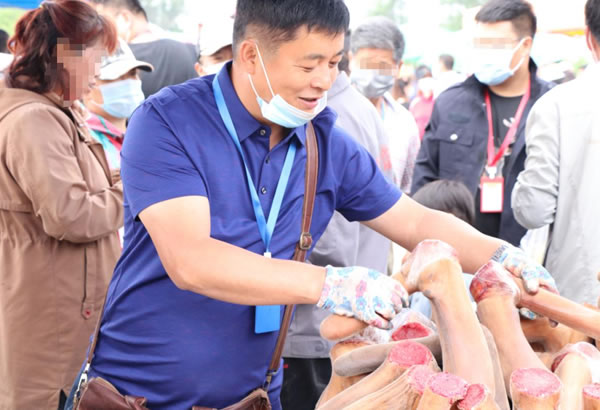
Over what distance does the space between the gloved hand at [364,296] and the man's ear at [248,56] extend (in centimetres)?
61

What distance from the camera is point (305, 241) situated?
1859 mm

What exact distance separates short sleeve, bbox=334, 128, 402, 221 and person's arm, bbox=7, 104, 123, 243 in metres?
1.07

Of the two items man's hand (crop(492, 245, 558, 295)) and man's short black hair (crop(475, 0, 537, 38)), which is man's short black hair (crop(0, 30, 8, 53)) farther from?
man's hand (crop(492, 245, 558, 295))

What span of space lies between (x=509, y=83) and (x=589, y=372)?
106 inches

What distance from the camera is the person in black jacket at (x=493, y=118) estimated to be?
3693mm

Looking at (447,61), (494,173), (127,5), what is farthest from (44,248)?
(447,61)

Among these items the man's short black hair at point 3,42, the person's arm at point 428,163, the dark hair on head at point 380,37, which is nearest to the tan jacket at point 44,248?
the person's arm at point 428,163

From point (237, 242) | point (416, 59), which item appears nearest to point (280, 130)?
point (237, 242)

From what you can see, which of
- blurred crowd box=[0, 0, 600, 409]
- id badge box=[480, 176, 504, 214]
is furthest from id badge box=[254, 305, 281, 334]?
id badge box=[480, 176, 504, 214]

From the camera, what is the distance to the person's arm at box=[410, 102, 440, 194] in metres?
3.97

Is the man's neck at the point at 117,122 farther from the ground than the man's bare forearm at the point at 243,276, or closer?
closer

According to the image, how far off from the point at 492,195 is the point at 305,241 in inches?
81.4

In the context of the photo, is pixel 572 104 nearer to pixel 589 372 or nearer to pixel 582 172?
pixel 582 172

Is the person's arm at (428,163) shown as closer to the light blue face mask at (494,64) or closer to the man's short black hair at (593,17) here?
the light blue face mask at (494,64)
